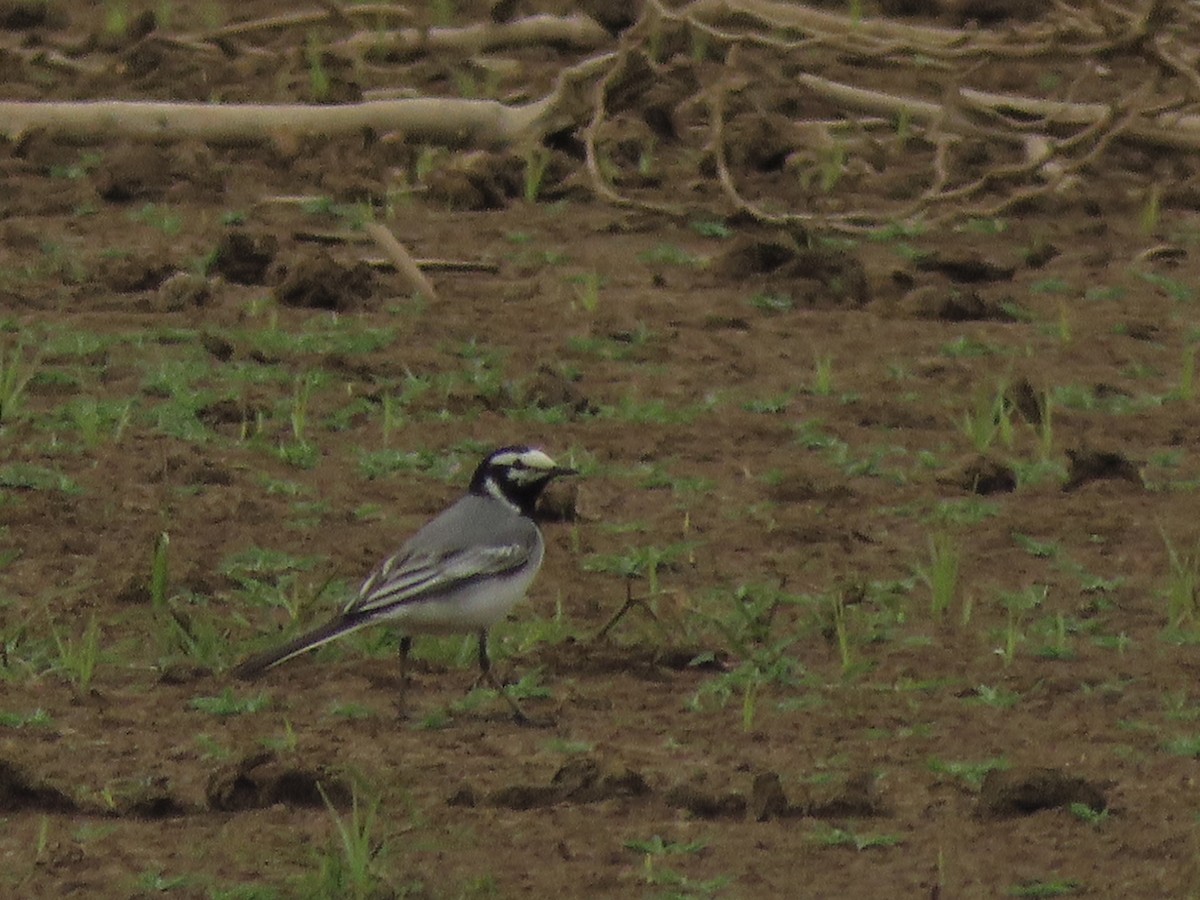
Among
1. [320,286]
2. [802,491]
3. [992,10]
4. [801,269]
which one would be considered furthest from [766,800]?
[992,10]

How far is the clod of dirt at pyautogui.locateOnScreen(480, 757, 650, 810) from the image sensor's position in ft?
19.7

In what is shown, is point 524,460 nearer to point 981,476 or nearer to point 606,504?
point 606,504

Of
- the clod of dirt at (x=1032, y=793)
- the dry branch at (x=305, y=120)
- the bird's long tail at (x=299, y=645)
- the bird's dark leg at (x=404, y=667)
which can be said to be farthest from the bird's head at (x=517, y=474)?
the dry branch at (x=305, y=120)

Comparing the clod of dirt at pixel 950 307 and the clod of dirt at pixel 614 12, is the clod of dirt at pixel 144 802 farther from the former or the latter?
the clod of dirt at pixel 614 12

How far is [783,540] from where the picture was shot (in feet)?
26.1

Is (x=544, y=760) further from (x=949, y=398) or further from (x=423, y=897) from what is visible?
(x=949, y=398)

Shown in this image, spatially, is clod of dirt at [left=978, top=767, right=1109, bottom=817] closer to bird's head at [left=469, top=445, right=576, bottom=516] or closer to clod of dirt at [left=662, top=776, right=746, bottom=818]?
clod of dirt at [left=662, top=776, right=746, bottom=818]

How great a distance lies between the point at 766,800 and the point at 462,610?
45.6 inches

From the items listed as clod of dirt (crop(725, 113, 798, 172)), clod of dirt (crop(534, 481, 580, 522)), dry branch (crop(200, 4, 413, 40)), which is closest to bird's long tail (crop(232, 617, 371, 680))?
clod of dirt (crop(534, 481, 580, 522))

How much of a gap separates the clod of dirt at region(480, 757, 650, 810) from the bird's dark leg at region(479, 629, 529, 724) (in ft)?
1.64

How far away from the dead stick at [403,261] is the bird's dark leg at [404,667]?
3.34m

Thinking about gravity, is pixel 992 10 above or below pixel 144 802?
below

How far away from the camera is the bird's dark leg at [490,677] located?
21.6 feet

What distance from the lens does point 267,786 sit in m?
5.99
